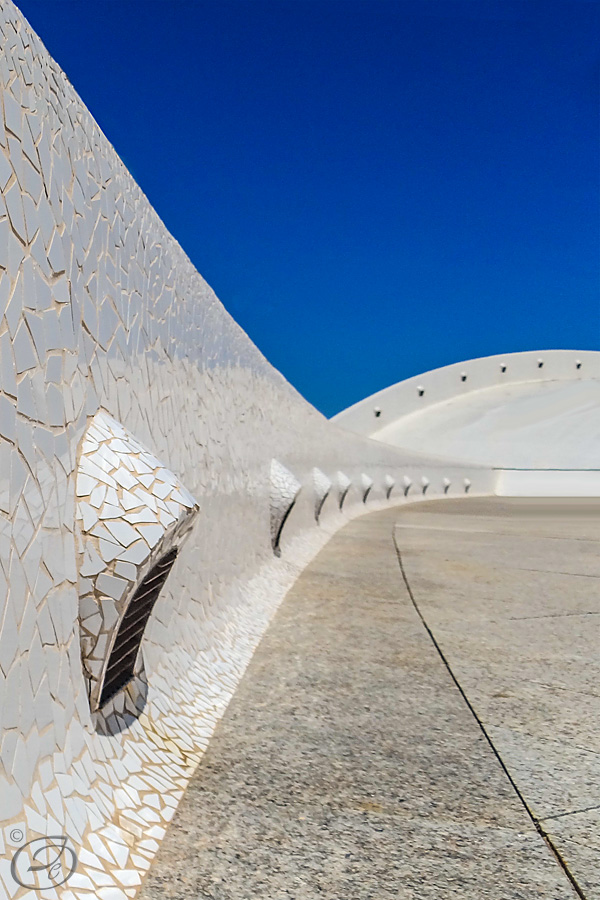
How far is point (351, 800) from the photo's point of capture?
260cm

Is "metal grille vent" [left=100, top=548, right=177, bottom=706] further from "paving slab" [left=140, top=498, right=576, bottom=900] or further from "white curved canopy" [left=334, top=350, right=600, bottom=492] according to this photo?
"white curved canopy" [left=334, top=350, right=600, bottom=492]

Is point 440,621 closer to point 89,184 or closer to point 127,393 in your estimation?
point 127,393

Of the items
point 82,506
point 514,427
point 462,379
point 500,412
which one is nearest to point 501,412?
point 500,412

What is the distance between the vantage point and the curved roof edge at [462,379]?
4866 centimetres

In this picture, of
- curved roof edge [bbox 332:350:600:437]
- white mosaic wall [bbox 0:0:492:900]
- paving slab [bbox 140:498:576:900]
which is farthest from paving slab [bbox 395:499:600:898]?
curved roof edge [bbox 332:350:600:437]

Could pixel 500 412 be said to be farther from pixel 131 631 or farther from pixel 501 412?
pixel 131 631

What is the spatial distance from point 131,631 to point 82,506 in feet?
1.92

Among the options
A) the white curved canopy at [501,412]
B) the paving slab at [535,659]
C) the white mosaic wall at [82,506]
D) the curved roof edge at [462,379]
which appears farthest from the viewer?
the curved roof edge at [462,379]

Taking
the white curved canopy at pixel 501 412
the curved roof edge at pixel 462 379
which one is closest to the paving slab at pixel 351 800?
the white curved canopy at pixel 501 412

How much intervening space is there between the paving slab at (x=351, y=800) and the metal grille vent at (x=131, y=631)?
0.49 metres

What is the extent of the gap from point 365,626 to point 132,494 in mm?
2983

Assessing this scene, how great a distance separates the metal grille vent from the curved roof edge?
4496 centimetres

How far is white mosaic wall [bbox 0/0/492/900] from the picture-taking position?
6.75ft

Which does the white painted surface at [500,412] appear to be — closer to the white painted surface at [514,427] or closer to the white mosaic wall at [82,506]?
the white painted surface at [514,427]
